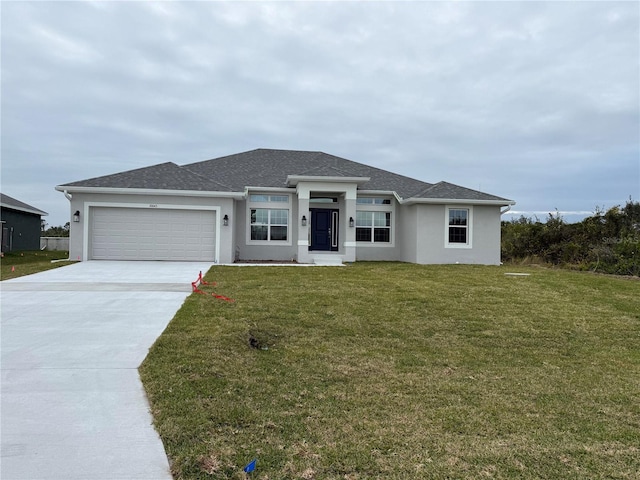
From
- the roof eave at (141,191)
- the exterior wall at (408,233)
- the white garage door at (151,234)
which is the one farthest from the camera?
the exterior wall at (408,233)

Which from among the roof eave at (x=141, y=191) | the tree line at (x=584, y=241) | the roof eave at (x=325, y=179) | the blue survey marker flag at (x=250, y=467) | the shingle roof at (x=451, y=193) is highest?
the roof eave at (x=325, y=179)

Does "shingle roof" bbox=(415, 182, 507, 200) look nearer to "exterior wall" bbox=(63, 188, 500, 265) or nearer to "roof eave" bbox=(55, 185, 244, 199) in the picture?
"exterior wall" bbox=(63, 188, 500, 265)

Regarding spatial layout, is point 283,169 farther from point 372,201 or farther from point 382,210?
point 382,210

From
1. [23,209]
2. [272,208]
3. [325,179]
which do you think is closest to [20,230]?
[23,209]

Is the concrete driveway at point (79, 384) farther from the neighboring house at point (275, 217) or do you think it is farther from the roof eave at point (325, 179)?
the roof eave at point (325, 179)

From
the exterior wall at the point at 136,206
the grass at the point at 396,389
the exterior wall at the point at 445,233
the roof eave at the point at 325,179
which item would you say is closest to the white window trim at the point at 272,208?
the roof eave at the point at 325,179

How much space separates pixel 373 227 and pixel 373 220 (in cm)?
33

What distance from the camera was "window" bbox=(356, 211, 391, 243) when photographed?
19953 millimetres

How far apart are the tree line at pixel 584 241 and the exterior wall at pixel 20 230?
27.1 metres

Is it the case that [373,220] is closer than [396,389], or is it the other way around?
[396,389]

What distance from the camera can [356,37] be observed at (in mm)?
16297

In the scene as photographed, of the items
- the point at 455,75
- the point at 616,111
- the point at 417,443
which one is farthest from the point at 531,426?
the point at 616,111

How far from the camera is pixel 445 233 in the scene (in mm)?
18344

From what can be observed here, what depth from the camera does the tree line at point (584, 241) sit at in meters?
16.1
